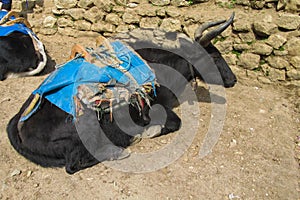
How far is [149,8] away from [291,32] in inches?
100

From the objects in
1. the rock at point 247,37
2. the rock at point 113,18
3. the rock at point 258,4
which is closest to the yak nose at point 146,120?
the rock at point 247,37

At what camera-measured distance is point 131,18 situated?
5.94m

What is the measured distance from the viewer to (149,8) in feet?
18.8

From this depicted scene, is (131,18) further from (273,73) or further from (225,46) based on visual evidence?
(273,73)

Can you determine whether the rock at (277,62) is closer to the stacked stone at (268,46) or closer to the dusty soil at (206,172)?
the stacked stone at (268,46)

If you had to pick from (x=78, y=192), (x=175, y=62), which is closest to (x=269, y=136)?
(x=175, y=62)

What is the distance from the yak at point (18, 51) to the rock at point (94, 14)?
Answer: 1.33 metres

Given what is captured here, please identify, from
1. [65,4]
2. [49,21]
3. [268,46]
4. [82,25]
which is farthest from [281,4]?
[49,21]

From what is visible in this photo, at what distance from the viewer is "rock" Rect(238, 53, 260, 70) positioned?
495 centimetres

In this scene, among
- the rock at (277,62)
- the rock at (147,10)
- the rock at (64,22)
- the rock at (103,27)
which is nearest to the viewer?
the rock at (277,62)

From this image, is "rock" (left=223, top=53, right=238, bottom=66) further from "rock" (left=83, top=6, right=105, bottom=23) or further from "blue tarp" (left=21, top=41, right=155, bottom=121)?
"rock" (left=83, top=6, right=105, bottom=23)

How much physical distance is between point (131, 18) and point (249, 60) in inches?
95.4

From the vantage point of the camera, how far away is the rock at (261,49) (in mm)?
4793

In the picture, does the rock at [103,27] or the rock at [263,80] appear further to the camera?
the rock at [103,27]
